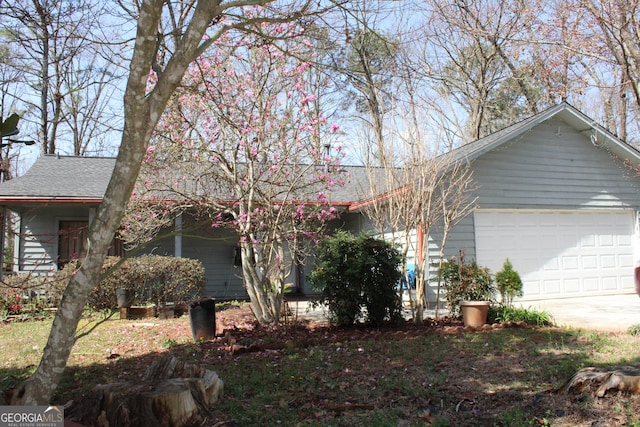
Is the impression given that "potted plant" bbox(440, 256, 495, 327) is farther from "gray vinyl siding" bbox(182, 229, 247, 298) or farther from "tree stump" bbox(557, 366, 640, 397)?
"gray vinyl siding" bbox(182, 229, 247, 298)

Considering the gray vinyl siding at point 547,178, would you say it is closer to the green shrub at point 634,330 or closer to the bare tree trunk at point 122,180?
the green shrub at point 634,330

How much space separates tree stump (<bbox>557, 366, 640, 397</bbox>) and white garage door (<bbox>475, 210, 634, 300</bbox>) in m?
6.68

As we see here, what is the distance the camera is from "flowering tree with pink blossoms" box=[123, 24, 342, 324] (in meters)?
6.95

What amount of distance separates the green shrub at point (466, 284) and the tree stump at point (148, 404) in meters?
5.25

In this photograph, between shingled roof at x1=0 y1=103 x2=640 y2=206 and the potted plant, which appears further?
shingled roof at x1=0 y1=103 x2=640 y2=206

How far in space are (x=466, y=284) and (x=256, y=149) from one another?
4075 mm

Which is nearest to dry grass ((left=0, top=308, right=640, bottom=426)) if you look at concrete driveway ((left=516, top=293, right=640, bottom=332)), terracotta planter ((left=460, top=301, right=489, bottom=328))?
terracotta planter ((left=460, top=301, right=489, bottom=328))

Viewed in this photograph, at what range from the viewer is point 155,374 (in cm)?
393

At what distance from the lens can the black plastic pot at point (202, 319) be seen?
6562 mm

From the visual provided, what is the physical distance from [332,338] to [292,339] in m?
0.54

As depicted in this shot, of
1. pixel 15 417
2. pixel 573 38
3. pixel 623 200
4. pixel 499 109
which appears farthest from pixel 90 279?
pixel 499 109

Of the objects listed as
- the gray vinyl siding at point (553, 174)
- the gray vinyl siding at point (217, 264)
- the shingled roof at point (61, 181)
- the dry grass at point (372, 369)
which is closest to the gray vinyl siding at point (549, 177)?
the gray vinyl siding at point (553, 174)

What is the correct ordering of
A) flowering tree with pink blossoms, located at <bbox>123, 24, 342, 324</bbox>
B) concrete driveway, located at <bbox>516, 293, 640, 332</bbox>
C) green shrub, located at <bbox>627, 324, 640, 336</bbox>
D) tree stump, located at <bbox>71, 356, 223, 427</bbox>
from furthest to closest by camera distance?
concrete driveway, located at <bbox>516, 293, 640, 332</bbox> → flowering tree with pink blossoms, located at <bbox>123, 24, 342, 324</bbox> → green shrub, located at <bbox>627, 324, 640, 336</bbox> → tree stump, located at <bbox>71, 356, 223, 427</bbox>

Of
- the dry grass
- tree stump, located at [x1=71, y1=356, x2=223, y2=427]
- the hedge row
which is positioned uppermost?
the hedge row
